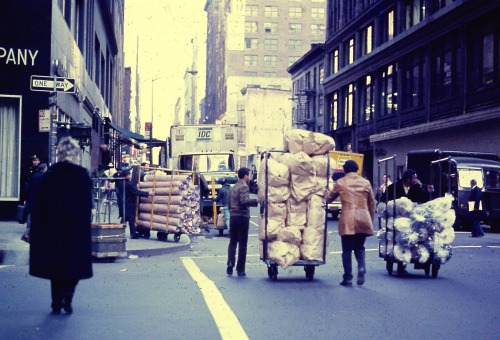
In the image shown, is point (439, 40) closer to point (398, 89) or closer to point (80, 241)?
point (398, 89)

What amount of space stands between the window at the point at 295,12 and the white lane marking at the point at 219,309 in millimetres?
107228

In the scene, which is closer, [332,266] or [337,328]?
[337,328]

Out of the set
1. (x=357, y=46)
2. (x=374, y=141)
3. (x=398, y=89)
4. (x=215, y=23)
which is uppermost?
(x=215, y=23)

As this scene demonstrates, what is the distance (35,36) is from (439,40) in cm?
2457

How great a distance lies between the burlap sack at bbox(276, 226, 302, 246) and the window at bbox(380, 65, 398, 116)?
121 feet

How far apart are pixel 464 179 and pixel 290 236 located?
15.8 m

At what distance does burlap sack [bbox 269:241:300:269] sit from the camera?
39.4ft

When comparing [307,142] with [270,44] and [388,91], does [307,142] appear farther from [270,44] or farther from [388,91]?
[270,44]

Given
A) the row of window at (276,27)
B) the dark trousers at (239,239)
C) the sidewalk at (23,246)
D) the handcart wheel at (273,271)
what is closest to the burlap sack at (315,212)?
the handcart wheel at (273,271)

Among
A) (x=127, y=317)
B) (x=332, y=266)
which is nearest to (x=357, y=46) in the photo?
(x=332, y=266)

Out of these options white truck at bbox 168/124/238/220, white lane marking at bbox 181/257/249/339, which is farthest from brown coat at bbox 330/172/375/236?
white truck at bbox 168/124/238/220

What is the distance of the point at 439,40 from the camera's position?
40.7 meters

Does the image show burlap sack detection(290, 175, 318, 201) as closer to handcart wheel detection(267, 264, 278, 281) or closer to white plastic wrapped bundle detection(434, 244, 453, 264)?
handcart wheel detection(267, 264, 278, 281)

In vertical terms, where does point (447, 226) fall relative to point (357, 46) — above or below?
below
